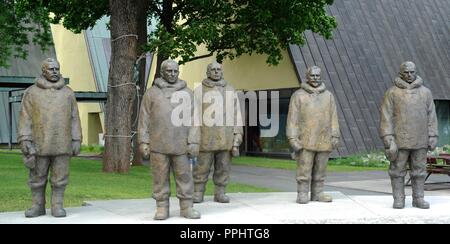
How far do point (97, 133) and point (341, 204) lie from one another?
3062 centimetres

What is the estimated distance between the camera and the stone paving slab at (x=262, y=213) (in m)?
7.80

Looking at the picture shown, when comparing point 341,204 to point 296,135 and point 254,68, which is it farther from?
point 254,68

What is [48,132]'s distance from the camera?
26.2ft

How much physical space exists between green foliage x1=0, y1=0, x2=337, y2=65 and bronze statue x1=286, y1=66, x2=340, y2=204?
866 cm

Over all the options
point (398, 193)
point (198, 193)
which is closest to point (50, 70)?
point (198, 193)

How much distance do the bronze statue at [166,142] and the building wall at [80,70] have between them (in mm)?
29739

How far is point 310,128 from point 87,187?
5702 millimetres

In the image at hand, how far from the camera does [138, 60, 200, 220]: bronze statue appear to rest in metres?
7.91

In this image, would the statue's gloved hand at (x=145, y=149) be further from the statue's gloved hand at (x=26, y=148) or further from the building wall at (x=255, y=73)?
the building wall at (x=255, y=73)

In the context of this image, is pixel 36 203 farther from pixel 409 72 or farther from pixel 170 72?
pixel 409 72

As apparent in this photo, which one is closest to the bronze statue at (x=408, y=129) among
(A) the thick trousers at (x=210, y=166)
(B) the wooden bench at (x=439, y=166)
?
(A) the thick trousers at (x=210, y=166)

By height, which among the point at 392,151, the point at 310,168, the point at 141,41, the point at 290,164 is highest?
the point at 141,41

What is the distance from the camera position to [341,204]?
9.40m
